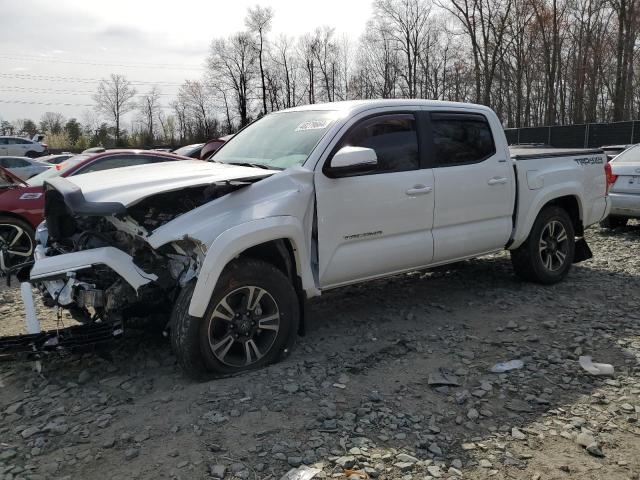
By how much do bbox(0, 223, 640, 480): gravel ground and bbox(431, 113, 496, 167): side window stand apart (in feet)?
4.96

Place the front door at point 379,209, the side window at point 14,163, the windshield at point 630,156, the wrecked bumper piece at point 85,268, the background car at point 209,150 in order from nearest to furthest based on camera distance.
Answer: the wrecked bumper piece at point 85,268
the front door at point 379,209
the background car at point 209,150
the windshield at point 630,156
the side window at point 14,163

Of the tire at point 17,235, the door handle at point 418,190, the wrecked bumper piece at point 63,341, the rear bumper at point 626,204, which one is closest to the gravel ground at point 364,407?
the wrecked bumper piece at point 63,341

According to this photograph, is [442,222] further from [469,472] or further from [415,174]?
[469,472]

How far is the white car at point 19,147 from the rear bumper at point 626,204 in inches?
1228

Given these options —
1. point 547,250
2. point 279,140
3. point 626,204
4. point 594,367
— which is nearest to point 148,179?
point 279,140

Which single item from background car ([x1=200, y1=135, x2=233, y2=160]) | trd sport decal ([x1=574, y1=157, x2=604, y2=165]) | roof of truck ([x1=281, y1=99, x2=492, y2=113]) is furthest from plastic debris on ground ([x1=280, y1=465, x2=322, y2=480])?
trd sport decal ([x1=574, y1=157, x2=604, y2=165])

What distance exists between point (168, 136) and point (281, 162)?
6956 cm

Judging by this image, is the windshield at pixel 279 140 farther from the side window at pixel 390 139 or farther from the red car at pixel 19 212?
the red car at pixel 19 212

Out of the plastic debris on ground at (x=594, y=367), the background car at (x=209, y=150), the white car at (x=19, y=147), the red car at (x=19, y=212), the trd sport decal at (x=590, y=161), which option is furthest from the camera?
the white car at (x=19, y=147)

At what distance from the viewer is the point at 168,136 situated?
230 ft

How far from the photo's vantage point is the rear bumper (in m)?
8.81

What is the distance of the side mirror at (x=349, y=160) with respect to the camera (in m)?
4.02

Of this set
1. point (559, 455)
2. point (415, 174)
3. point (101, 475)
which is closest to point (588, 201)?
point (415, 174)

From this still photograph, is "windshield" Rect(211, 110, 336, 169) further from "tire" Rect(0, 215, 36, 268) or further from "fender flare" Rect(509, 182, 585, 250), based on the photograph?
"tire" Rect(0, 215, 36, 268)
